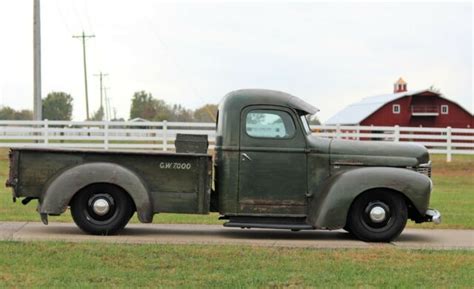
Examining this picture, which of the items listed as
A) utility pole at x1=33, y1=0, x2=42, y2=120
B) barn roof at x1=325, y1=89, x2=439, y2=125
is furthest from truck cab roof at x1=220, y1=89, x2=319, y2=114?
→ barn roof at x1=325, y1=89, x2=439, y2=125

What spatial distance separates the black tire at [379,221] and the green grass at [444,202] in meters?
2.37

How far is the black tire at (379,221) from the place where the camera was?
31.8 feet

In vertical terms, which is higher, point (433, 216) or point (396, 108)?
point (396, 108)

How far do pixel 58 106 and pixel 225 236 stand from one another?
74537 millimetres

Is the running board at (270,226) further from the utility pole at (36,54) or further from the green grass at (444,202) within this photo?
the utility pole at (36,54)

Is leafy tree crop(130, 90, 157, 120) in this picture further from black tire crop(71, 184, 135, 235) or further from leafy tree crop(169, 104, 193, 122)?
black tire crop(71, 184, 135, 235)

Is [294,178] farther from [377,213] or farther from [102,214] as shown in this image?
[102,214]

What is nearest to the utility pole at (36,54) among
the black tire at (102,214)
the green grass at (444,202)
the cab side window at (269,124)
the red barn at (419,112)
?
the green grass at (444,202)

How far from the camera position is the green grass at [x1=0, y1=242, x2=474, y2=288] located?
6.71 metres

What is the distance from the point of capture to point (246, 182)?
9.57 metres

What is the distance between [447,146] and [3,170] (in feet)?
49.6

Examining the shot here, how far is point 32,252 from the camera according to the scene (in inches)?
316

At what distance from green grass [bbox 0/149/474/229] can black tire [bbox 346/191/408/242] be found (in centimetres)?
237

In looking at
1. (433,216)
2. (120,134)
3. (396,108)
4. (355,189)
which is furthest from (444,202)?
(396,108)
